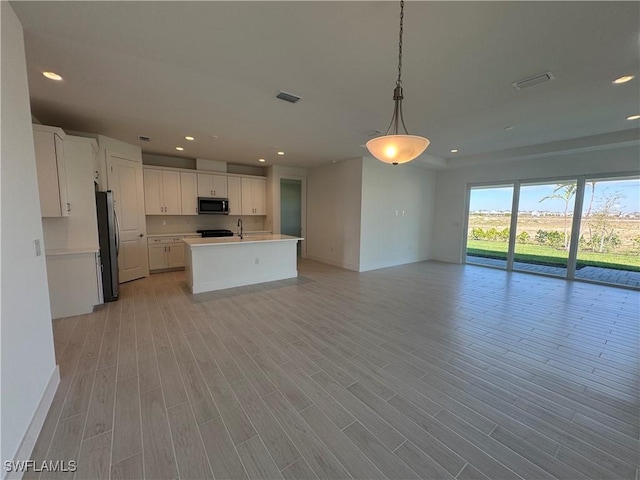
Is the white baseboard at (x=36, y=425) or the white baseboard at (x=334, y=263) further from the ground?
the white baseboard at (x=334, y=263)

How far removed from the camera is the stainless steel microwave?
636cm

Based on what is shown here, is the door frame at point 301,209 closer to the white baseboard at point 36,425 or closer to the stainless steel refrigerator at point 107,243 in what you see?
the stainless steel refrigerator at point 107,243

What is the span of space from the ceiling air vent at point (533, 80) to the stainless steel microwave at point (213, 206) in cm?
607

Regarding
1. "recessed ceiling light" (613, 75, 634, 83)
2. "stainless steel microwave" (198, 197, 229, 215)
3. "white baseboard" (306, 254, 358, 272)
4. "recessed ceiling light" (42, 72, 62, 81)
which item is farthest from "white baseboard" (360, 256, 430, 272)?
"recessed ceiling light" (42, 72, 62, 81)

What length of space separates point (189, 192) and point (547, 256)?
28.4 ft

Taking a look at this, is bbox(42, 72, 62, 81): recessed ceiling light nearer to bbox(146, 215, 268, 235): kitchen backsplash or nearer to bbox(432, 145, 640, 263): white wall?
bbox(146, 215, 268, 235): kitchen backsplash

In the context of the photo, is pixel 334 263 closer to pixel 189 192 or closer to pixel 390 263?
pixel 390 263

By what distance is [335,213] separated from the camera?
6.86 m

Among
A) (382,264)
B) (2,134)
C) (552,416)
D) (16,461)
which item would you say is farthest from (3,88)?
(382,264)

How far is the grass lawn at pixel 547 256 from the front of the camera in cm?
511

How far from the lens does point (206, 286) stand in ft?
14.7

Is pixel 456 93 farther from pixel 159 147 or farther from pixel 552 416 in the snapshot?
pixel 159 147

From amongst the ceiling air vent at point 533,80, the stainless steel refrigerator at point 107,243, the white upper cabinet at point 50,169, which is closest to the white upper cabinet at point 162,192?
the stainless steel refrigerator at point 107,243

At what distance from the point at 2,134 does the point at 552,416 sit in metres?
3.97
